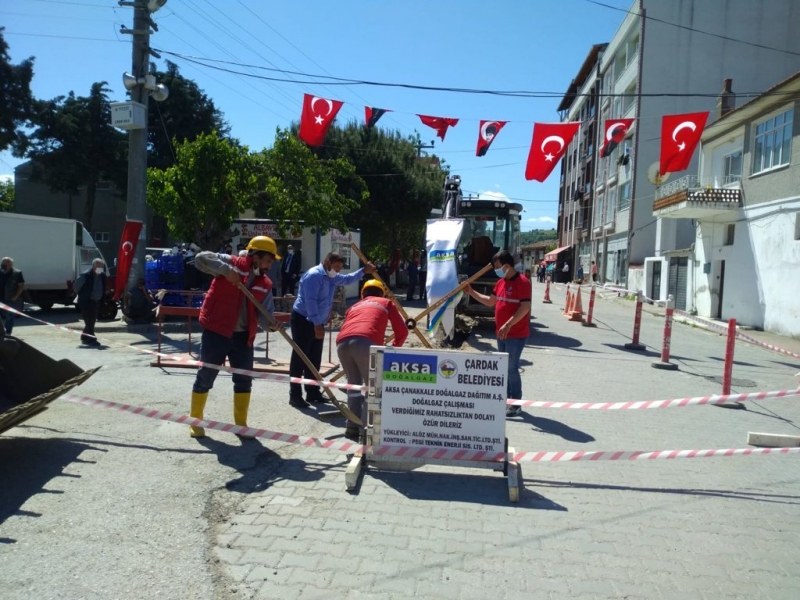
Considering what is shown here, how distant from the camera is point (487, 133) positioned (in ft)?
49.0

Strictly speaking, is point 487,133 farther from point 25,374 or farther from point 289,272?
point 25,374

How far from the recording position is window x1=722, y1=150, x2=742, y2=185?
72.5 ft

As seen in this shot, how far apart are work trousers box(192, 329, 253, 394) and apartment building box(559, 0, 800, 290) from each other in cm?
2779

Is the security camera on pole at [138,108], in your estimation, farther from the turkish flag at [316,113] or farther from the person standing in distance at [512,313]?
the person standing in distance at [512,313]

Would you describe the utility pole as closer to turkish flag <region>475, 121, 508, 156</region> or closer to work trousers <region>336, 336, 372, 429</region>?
turkish flag <region>475, 121, 508, 156</region>

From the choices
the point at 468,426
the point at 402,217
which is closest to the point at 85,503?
the point at 468,426

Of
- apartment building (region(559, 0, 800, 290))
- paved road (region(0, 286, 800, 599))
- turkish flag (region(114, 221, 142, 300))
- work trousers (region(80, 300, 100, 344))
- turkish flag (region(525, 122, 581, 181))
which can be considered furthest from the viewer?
apartment building (region(559, 0, 800, 290))

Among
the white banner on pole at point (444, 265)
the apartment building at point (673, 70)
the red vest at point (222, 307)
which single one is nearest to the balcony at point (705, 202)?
the apartment building at point (673, 70)

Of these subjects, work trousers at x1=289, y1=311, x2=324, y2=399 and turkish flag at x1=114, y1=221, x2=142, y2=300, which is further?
turkish flag at x1=114, y1=221, x2=142, y2=300

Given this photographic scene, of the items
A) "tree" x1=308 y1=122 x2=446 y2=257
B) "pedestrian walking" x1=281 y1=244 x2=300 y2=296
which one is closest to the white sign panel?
"pedestrian walking" x1=281 y1=244 x2=300 y2=296

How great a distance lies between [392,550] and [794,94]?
1934 cm

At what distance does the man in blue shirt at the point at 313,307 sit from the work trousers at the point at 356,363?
1426 millimetres

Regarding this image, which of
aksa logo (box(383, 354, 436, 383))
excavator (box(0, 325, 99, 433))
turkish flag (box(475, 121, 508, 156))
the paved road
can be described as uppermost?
turkish flag (box(475, 121, 508, 156))

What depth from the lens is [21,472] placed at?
15.2 ft
